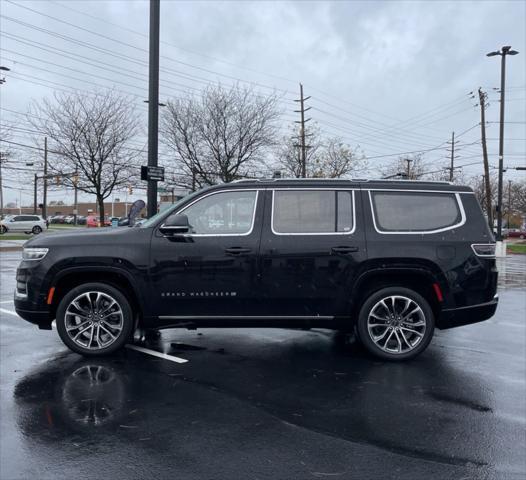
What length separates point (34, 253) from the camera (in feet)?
17.6

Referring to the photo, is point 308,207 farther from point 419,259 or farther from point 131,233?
point 131,233

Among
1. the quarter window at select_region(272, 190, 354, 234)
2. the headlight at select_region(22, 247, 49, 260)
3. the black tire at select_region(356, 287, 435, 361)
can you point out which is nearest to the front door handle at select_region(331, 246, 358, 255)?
the quarter window at select_region(272, 190, 354, 234)

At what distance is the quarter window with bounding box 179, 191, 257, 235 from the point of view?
539 cm

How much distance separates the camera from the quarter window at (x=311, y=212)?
5398mm

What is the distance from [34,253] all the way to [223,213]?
211 cm

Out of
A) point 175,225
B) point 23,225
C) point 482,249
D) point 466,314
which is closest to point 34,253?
point 175,225

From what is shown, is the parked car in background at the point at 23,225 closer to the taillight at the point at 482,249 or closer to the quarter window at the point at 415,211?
the quarter window at the point at 415,211

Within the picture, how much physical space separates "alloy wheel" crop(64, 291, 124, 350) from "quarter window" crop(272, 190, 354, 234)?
200cm

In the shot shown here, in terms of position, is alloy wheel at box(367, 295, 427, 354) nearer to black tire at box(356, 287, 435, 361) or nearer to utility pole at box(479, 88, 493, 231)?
black tire at box(356, 287, 435, 361)

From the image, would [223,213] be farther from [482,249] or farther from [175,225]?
[482,249]

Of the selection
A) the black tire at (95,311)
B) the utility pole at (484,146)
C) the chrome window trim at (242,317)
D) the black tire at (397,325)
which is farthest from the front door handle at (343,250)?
the utility pole at (484,146)

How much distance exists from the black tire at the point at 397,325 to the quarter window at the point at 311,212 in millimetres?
864

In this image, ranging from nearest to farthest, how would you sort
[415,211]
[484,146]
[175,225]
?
[175,225], [415,211], [484,146]

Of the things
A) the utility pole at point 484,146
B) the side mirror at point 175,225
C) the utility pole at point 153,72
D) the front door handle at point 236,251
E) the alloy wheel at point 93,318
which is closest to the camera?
the side mirror at point 175,225
